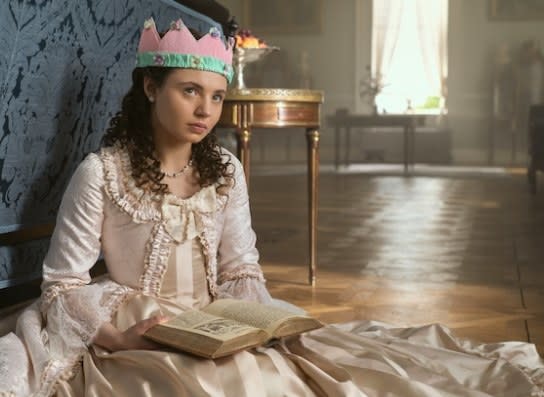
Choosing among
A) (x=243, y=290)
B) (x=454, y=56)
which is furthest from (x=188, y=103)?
(x=454, y=56)

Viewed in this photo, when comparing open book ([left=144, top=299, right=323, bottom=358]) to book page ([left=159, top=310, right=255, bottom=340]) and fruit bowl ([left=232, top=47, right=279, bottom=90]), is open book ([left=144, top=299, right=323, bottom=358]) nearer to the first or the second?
book page ([left=159, top=310, right=255, bottom=340])

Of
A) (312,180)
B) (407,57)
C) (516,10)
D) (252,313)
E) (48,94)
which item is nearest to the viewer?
(252,313)

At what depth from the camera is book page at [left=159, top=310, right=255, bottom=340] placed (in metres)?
1.66

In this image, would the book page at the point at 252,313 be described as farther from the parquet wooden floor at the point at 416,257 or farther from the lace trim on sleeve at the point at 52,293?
the parquet wooden floor at the point at 416,257

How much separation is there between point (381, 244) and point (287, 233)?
2.18 feet

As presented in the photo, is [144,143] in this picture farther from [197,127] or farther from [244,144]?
[244,144]

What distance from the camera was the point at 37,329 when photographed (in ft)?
6.08

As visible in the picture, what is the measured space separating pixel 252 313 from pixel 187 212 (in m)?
0.37

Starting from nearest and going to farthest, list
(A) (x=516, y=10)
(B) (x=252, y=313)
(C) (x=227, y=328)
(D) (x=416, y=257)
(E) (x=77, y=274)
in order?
1. (C) (x=227, y=328)
2. (B) (x=252, y=313)
3. (E) (x=77, y=274)
4. (D) (x=416, y=257)
5. (A) (x=516, y=10)

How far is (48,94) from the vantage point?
85.2 inches

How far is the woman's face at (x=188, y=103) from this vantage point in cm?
196

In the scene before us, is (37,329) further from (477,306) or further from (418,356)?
(477,306)

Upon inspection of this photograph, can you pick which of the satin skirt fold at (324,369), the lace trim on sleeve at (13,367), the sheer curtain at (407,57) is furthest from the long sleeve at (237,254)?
the sheer curtain at (407,57)

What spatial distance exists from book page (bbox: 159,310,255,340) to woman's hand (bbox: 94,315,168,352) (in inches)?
2.0
